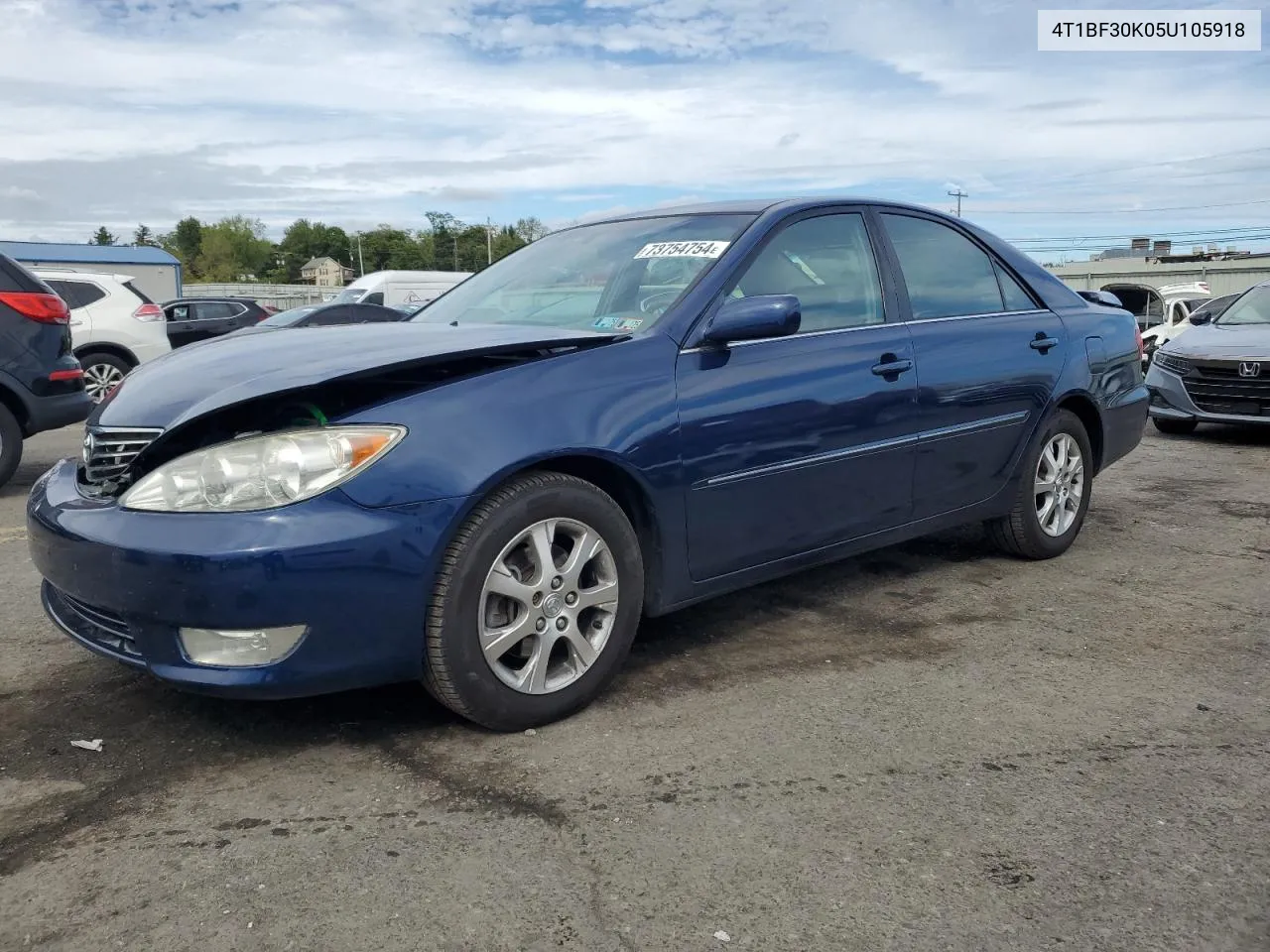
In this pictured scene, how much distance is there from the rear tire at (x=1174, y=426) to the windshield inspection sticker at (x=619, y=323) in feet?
25.9

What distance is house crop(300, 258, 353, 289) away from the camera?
125125 millimetres

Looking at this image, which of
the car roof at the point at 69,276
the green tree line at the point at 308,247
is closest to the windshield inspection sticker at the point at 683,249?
the car roof at the point at 69,276

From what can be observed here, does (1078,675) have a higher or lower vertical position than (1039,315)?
lower

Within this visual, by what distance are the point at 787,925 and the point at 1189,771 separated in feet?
4.38

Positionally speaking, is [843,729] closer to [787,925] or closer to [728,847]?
[728,847]

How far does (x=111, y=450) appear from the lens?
121 inches

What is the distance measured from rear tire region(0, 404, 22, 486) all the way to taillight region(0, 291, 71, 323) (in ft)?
1.96

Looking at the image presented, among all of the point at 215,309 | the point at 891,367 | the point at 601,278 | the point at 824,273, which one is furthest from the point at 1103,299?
the point at 215,309

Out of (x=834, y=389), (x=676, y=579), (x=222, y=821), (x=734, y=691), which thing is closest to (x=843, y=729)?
(x=734, y=691)

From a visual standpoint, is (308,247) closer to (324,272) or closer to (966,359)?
(324,272)

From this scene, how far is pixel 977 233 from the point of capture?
→ 4.92 meters

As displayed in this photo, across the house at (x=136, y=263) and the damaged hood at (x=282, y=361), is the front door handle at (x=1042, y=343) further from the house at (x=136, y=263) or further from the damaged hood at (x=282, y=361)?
the house at (x=136, y=263)

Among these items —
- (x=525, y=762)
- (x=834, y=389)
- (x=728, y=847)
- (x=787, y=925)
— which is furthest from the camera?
(x=834, y=389)

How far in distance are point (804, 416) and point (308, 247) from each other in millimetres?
140186
